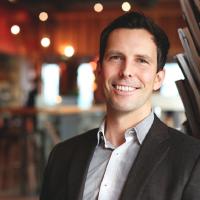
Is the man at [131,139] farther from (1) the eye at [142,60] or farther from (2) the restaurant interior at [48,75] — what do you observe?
(2) the restaurant interior at [48,75]

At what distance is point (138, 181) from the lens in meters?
1.33

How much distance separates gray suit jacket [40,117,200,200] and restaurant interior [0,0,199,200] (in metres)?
4.22

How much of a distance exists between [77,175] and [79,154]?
10 cm

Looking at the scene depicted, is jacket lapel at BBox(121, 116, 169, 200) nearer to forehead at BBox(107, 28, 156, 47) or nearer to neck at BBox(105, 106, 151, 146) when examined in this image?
neck at BBox(105, 106, 151, 146)

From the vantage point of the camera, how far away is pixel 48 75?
1363 cm

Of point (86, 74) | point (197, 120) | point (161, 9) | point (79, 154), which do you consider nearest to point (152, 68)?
point (197, 120)

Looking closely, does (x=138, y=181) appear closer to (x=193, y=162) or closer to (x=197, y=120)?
(x=193, y=162)

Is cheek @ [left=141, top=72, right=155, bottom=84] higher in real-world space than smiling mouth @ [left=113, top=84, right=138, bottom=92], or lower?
higher

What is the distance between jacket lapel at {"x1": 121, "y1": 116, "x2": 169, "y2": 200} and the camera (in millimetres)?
1321

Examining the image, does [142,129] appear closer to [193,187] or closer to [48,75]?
[193,187]

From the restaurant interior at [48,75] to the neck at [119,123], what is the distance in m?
4.26

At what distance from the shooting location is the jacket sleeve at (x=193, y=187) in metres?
1.24

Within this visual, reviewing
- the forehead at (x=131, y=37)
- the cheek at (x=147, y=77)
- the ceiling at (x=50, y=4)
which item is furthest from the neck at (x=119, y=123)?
the ceiling at (x=50, y=4)

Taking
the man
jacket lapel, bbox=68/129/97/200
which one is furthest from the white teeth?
jacket lapel, bbox=68/129/97/200
